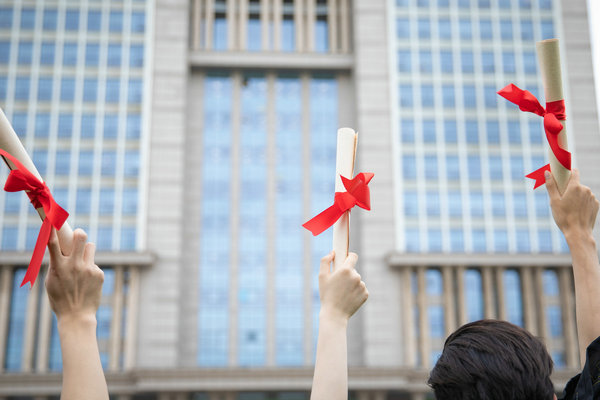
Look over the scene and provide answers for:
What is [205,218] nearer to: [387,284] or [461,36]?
[387,284]

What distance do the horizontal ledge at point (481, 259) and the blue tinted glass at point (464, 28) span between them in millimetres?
12179

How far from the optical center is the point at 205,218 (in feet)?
124

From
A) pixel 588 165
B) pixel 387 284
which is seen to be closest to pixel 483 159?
pixel 588 165

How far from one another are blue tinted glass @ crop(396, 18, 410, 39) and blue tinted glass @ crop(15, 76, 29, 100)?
20200 millimetres

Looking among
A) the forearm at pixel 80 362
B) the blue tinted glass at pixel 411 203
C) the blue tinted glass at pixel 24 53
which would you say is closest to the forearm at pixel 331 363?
the forearm at pixel 80 362

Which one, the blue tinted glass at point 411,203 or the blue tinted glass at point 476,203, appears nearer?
the blue tinted glass at point 411,203

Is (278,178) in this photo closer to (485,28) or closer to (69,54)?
(69,54)

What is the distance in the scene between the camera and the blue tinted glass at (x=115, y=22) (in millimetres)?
38000

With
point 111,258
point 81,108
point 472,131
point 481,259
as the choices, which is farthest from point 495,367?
point 81,108

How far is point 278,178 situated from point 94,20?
1321 centimetres

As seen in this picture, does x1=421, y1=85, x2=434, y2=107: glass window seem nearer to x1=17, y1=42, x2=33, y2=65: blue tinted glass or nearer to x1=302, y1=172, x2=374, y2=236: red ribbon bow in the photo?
x1=17, y1=42, x2=33, y2=65: blue tinted glass

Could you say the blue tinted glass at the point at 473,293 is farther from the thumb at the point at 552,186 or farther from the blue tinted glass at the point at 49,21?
the thumb at the point at 552,186

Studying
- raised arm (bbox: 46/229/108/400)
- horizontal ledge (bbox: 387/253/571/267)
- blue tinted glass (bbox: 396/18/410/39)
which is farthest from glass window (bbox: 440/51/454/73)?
raised arm (bbox: 46/229/108/400)

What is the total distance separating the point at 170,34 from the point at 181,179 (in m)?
8.29
